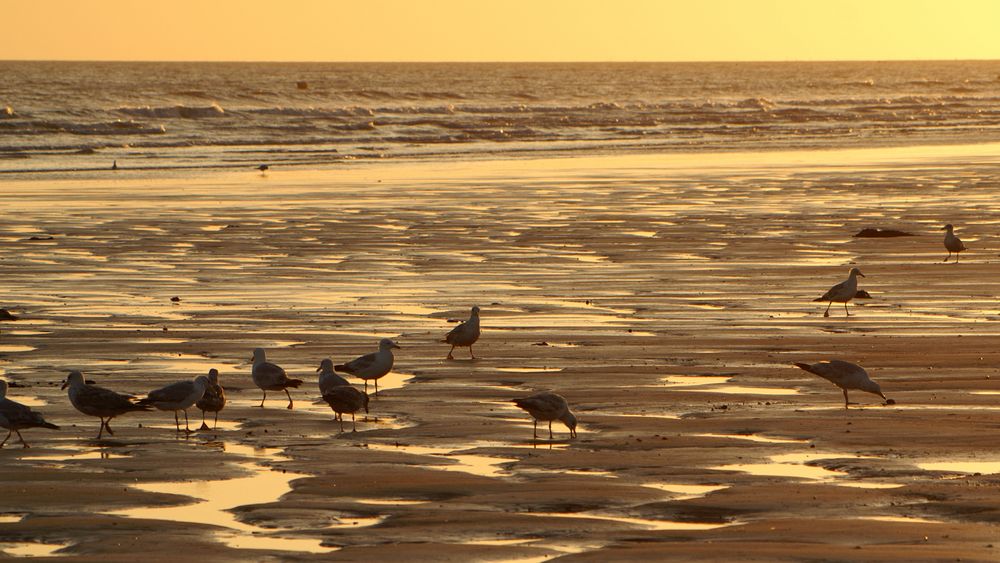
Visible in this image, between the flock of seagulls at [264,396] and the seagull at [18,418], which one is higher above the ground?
the flock of seagulls at [264,396]

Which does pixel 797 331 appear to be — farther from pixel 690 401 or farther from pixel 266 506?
pixel 266 506

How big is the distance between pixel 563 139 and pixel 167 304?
4782cm

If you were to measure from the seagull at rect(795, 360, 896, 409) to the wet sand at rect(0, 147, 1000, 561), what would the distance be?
0.60ft

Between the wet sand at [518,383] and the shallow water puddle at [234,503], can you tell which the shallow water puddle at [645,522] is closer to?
the wet sand at [518,383]

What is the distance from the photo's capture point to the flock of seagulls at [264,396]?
1150 cm

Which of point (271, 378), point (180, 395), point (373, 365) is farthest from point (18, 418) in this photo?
point (373, 365)

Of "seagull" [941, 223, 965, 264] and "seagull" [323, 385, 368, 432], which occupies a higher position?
"seagull" [941, 223, 965, 264]

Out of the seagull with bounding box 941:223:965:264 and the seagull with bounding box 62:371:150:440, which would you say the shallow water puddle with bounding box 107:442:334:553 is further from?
the seagull with bounding box 941:223:965:264

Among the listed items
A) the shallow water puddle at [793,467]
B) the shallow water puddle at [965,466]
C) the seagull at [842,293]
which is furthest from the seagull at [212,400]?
the seagull at [842,293]

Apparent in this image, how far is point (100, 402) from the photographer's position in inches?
464

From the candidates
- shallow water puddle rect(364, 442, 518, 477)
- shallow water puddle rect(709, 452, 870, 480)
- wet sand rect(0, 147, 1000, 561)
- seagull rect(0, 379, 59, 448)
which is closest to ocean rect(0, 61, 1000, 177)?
wet sand rect(0, 147, 1000, 561)

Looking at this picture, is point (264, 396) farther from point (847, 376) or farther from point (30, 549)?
point (30, 549)

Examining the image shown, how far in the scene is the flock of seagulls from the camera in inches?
453

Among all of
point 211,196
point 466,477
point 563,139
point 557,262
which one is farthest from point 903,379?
point 563,139
